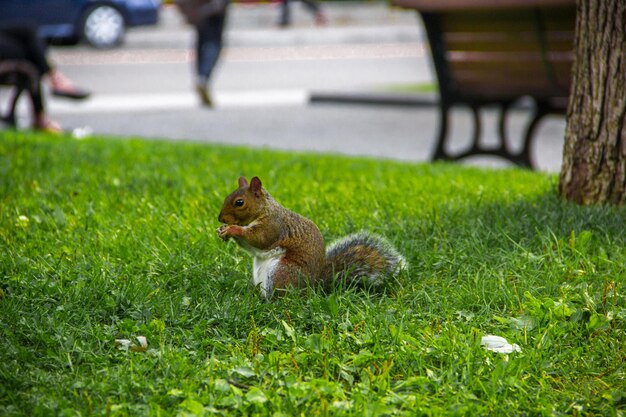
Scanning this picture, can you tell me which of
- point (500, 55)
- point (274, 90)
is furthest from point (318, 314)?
point (274, 90)

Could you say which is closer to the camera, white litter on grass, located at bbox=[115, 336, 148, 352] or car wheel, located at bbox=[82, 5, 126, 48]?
white litter on grass, located at bbox=[115, 336, 148, 352]

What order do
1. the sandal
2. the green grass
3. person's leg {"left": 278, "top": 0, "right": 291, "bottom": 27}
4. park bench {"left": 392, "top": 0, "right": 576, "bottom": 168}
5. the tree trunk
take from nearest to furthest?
the green grass, the tree trunk, park bench {"left": 392, "top": 0, "right": 576, "bottom": 168}, the sandal, person's leg {"left": 278, "top": 0, "right": 291, "bottom": 27}

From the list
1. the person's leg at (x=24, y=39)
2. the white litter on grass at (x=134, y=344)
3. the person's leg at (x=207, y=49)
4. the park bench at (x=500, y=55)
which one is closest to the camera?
the white litter on grass at (x=134, y=344)

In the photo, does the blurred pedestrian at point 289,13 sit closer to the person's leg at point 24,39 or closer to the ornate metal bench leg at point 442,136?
the person's leg at point 24,39

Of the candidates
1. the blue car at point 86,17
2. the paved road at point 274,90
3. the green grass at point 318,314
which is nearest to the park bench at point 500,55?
the paved road at point 274,90

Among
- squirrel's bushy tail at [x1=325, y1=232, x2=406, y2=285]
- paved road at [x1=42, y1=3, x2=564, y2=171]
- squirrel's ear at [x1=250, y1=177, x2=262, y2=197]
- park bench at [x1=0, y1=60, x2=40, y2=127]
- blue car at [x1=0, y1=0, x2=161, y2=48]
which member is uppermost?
squirrel's ear at [x1=250, y1=177, x2=262, y2=197]

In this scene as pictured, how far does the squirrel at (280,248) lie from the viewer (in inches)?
133

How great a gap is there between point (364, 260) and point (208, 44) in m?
7.94

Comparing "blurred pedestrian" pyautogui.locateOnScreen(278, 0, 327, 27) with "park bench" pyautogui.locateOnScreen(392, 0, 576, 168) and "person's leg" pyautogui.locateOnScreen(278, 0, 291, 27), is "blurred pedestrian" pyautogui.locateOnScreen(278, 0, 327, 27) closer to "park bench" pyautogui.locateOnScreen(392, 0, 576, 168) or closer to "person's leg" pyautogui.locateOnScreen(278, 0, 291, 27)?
"person's leg" pyautogui.locateOnScreen(278, 0, 291, 27)

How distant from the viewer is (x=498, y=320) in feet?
10.9

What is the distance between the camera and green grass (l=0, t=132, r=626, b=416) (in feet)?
9.15

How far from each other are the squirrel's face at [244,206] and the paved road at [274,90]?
508 centimetres

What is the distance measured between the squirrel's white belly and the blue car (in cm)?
1294

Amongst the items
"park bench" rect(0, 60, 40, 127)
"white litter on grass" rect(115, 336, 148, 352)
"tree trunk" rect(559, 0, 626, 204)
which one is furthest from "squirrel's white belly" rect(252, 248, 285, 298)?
"park bench" rect(0, 60, 40, 127)
